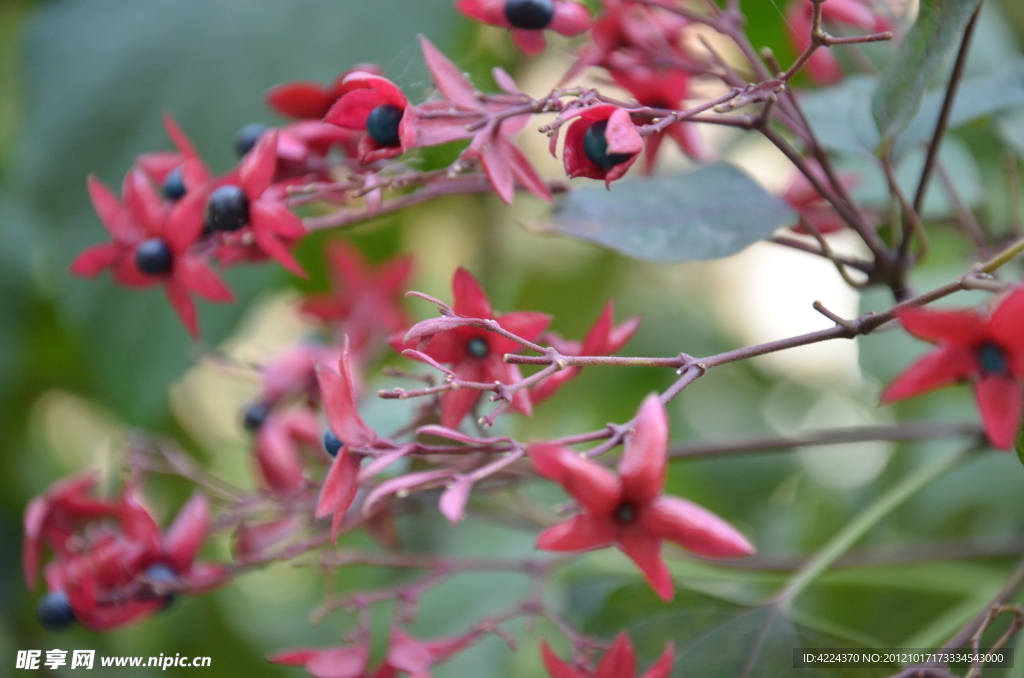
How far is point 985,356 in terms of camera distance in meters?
0.37

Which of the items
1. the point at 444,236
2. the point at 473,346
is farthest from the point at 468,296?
the point at 444,236

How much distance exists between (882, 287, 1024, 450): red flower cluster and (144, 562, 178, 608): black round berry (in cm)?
41

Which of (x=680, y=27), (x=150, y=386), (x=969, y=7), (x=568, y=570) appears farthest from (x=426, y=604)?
(x=969, y=7)

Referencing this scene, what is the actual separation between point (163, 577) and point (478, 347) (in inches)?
10.2

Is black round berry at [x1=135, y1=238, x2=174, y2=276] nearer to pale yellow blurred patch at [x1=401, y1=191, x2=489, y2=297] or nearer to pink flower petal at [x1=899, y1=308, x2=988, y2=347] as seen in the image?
pink flower petal at [x1=899, y1=308, x2=988, y2=347]

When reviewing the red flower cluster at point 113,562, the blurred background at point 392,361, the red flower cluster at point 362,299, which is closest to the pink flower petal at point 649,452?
the blurred background at point 392,361

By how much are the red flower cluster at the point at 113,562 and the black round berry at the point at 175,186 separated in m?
0.18

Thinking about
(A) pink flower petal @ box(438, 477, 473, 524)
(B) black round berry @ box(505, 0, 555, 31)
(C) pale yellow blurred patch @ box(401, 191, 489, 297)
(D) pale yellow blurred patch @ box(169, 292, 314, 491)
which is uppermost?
(B) black round berry @ box(505, 0, 555, 31)

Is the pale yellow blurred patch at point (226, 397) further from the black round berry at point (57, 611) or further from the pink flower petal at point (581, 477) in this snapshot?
the pink flower petal at point (581, 477)

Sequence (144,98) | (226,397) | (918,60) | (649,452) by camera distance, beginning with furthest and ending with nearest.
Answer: (226,397) < (144,98) < (918,60) < (649,452)

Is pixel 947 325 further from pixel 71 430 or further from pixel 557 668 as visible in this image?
pixel 71 430

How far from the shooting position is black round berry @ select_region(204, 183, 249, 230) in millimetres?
439

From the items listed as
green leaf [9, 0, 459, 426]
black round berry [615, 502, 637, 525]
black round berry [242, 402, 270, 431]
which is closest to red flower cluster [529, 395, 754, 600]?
black round berry [615, 502, 637, 525]

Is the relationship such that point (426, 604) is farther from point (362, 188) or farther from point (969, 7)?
point (969, 7)
